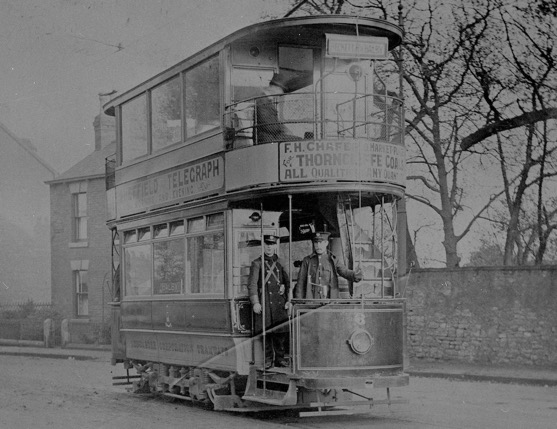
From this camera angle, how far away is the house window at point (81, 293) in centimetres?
3394

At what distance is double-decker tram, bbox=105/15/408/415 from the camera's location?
37.0 feet

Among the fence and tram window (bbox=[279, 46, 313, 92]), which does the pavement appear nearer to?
tram window (bbox=[279, 46, 313, 92])

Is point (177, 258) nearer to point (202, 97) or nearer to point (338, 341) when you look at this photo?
point (202, 97)

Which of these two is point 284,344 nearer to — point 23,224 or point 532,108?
point 532,108

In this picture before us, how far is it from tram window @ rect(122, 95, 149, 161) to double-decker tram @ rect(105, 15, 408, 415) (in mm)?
583

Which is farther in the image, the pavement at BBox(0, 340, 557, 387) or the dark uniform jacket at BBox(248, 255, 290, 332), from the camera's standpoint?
the pavement at BBox(0, 340, 557, 387)

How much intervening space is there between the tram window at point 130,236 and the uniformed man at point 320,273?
14.6 ft

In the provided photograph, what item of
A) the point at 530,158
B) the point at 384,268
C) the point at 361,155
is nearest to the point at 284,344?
the point at 384,268

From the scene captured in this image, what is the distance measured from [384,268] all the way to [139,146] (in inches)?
208

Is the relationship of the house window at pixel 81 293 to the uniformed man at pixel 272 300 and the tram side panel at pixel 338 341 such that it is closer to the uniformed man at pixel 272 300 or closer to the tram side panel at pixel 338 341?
the uniformed man at pixel 272 300

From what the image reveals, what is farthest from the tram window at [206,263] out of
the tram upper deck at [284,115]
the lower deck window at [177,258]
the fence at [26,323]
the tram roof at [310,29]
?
the fence at [26,323]

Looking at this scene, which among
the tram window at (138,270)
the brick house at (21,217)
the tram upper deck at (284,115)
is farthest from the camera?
the brick house at (21,217)

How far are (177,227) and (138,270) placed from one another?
5.70ft

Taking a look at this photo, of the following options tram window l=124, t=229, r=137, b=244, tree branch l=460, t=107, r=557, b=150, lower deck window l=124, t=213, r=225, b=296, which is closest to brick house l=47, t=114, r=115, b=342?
tree branch l=460, t=107, r=557, b=150
